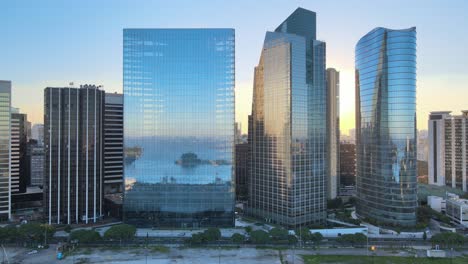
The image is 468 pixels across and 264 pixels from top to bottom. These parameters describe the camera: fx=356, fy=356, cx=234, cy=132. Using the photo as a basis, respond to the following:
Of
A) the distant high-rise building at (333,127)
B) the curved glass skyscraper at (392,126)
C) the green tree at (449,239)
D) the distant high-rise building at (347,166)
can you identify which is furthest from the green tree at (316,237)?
the distant high-rise building at (347,166)

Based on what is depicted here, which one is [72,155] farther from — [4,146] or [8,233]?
[8,233]

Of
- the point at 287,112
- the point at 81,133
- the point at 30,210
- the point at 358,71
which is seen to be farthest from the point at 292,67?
the point at 30,210

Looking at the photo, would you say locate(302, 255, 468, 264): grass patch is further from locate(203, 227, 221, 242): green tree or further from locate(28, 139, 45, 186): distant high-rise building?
locate(28, 139, 45, 186): distant high-rise building

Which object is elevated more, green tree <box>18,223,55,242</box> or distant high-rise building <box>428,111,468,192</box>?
distant high-rise building <box>428,111,468,192</box>

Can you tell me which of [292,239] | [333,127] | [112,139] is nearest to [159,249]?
[292,239]

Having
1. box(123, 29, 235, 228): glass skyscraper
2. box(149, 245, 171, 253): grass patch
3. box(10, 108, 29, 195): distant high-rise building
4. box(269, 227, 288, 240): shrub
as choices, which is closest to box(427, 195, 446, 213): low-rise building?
box(269, 227, 288, 240): shrub

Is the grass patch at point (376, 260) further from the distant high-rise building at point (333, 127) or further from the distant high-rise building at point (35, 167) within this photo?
the distant high-rise building at point (35, 167)
